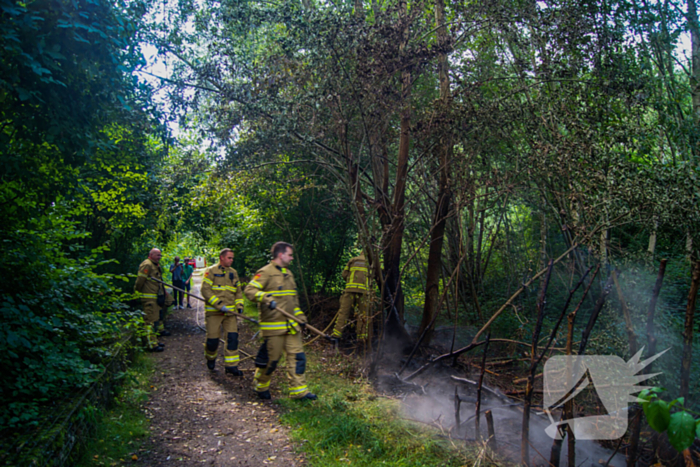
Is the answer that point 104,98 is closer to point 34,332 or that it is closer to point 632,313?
point 34,332

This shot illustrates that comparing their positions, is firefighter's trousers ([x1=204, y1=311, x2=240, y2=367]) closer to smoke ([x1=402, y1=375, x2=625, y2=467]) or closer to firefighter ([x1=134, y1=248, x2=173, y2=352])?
firefighter ([x1=134, y1=248, x2=173, y2=352])

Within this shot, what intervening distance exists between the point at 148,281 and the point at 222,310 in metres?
2.81

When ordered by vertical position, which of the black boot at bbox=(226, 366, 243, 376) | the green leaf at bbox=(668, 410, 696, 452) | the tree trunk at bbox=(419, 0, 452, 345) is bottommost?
the black boot at bbox=(226, 366, 243, 376)

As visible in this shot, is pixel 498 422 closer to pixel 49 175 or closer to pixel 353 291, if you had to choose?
pixel 353 291

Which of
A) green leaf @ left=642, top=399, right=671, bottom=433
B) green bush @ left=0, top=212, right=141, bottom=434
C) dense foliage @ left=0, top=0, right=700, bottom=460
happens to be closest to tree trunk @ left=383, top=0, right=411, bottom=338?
dense foliage @ left=0, top=0, right=700, bottom=460

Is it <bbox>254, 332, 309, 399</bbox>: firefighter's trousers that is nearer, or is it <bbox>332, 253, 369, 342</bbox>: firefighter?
<bbox>254, 332, 309, 399</bbox>: firefighter's trousers

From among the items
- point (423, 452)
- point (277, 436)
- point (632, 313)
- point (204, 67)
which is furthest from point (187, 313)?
point (632, 313)

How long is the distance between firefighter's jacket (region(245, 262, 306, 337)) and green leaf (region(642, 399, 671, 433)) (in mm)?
4435

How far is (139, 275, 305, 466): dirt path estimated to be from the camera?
445 cm

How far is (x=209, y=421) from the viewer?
5320mm

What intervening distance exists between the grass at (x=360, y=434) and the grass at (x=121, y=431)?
162 centimetres

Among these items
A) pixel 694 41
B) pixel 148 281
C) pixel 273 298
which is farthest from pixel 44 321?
pixel 694 41

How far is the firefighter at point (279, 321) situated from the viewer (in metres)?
5.87

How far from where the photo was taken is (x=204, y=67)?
739 centimetres
